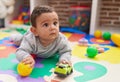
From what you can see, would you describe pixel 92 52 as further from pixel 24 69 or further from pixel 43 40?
pixel 24 69

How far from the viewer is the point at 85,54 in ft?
3.31

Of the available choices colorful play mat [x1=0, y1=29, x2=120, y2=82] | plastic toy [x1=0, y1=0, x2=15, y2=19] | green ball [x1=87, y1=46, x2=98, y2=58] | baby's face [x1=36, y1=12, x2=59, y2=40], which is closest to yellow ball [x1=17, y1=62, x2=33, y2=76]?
colorful play mat [x1=0, y1=29, x2=120, y2=82]

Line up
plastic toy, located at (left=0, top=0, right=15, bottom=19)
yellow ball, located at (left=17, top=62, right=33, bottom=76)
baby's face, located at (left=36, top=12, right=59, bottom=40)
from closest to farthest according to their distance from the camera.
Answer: yellow ball, located at (left=17, top=62, right=33, bottom=76) < baby's face, located at (left=36, top=12, right=59, bottom=40) < plastic toy, located at (left=0, top=0, right=15, bottom=19)

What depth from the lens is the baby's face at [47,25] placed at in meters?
0.82

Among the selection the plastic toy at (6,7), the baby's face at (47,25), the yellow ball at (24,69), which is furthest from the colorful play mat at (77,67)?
the plastic toy at (6,7)

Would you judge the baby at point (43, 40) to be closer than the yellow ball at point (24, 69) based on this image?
No

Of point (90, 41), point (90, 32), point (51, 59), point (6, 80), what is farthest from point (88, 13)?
point (6, 80)

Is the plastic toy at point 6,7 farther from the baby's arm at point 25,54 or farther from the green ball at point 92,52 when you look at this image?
the green ball at point 92,52

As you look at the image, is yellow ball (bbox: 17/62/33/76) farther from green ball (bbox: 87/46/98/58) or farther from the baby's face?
green ball (bbox: 87/46/98/58)

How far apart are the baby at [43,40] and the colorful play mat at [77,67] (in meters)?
0.05

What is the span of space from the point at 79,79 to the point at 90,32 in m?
0.80

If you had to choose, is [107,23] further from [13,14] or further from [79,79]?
[79,79]

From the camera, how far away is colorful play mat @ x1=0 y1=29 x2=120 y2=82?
28.5 inches

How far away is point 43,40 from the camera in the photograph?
2.91 ft
